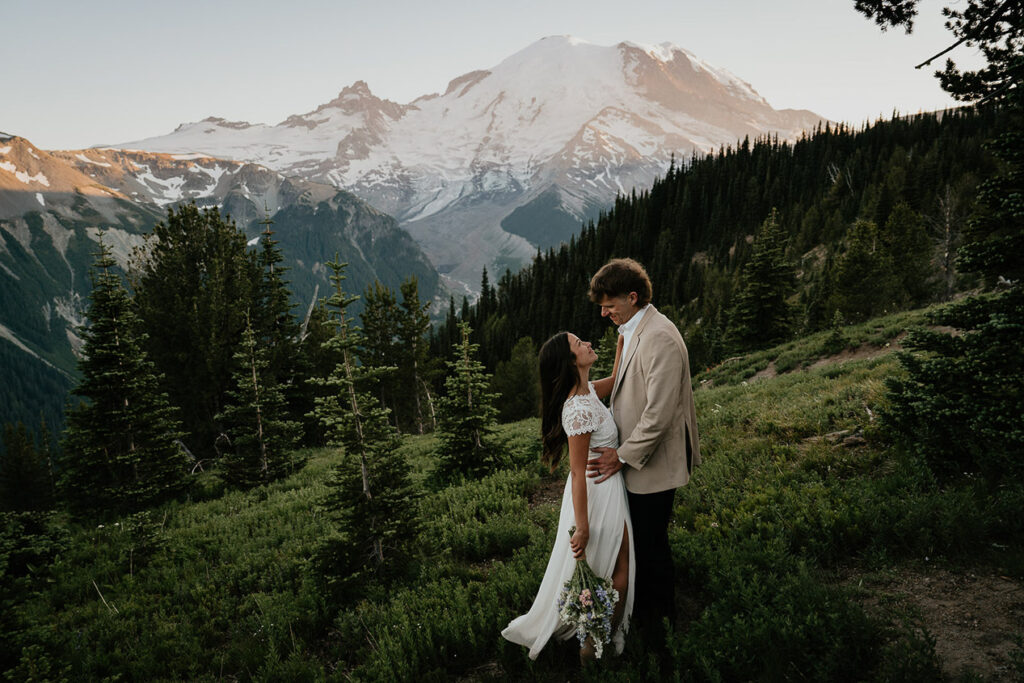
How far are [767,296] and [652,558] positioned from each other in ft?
94.3

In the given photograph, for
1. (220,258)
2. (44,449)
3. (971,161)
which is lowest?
(44,449)

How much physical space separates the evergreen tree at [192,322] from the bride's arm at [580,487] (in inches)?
983

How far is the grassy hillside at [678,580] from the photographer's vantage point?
3.58 meters

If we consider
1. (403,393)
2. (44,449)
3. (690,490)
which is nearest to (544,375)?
(690,490)

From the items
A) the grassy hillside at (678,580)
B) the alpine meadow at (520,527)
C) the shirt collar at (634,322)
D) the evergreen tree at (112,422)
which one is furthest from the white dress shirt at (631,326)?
the evergreen tree at (112,422)

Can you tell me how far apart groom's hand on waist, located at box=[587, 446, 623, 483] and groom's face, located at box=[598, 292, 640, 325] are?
44.2 inches

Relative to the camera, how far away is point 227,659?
5.63m

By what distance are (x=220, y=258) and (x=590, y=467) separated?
97.5 feet

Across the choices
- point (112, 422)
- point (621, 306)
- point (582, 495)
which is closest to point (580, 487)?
point (582, 495)

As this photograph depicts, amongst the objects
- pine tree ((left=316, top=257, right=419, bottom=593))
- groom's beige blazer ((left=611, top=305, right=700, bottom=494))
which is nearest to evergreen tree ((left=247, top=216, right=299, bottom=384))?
pine tree ((left=316, top=257, right=419, bottom=593))

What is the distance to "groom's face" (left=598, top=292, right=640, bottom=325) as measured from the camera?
12.2 feet

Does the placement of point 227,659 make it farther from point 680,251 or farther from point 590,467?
point 680,251

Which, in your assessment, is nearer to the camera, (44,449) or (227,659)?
(227,659)

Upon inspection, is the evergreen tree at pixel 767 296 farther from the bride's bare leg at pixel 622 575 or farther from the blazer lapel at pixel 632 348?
the bride's bare leg at pixel 622 575
